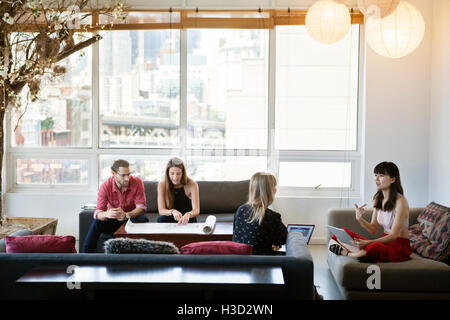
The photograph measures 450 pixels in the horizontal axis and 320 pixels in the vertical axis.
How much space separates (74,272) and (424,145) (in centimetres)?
453

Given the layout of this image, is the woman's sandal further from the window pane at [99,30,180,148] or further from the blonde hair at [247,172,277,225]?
the window pane at [99,30,180,148]

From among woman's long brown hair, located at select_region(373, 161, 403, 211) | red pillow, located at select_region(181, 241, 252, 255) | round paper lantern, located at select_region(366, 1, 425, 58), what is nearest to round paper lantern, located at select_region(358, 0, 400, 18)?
round paper lantern, located at select_region(366, 1, 425, 58)

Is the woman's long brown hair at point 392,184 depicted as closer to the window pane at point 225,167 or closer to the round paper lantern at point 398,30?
the round paper lantern at point 398,30

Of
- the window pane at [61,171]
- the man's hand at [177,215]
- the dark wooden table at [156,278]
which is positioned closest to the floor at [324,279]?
the man's hand at [177,215]

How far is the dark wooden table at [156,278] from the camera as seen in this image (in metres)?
2.52

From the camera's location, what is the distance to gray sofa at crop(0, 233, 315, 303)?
2.76 m

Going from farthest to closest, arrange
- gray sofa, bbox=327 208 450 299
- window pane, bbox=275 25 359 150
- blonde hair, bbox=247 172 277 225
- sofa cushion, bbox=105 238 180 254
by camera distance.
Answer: window pane, bbox=275 25 359 150, gray sofa, bbox=327 208 450 299, blonde hair, bbox=247 172 277 225, sofa cushion, bbox=105 238 180 254

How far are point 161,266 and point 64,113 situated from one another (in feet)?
13.4

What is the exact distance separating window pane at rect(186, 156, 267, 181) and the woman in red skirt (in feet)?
7.14

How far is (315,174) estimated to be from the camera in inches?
248

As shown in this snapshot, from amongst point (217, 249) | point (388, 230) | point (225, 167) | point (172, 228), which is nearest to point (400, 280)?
point (388, 230)

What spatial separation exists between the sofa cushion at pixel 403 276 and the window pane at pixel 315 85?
260 cm

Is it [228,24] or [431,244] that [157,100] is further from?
[431,244]

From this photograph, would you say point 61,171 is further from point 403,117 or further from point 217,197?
point 403,117
